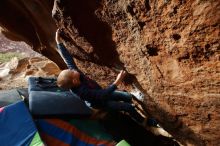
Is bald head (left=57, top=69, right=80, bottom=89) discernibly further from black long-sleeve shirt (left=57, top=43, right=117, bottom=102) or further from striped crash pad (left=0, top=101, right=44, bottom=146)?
striped crash pad (left=0, top=101, right=44, bottom=146)

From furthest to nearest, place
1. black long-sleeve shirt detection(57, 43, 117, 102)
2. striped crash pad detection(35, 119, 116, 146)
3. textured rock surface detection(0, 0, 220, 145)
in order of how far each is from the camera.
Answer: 1. striped crash pad detection(35, 119, 116, 146)
2. black long-sleeve shirt detection(57, 43, 117, 102)
3. textured rock surface detection(0, 0, 220, 145)

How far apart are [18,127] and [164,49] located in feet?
9.20

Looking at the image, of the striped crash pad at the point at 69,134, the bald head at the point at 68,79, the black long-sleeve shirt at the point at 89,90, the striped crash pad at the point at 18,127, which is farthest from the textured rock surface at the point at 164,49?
the striped crash pad at the point at 18,127

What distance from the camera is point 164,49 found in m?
3.13

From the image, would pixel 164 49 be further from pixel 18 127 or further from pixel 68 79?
pixel 18 127

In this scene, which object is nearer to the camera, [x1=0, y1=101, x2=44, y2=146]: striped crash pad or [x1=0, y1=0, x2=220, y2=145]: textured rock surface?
[x1=0, y1=0, x2=220, y2=145]: textured rock surface

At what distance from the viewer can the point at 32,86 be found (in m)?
5.66

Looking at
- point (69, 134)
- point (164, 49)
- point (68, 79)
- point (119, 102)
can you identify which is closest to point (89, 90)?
point (68, 79)

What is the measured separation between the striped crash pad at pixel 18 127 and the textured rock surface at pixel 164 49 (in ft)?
4.29

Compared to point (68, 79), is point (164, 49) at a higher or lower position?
higher

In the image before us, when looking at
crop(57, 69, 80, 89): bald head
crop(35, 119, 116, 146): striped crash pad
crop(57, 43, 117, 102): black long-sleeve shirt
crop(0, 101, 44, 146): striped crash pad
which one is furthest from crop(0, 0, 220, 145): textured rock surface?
crop(0, 101, 44, 146): striped crash pad

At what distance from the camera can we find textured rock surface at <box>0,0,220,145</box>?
2.70m

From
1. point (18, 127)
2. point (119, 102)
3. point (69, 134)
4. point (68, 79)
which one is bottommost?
point (18, 127)

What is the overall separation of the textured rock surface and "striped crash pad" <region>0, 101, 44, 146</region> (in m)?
1.31
